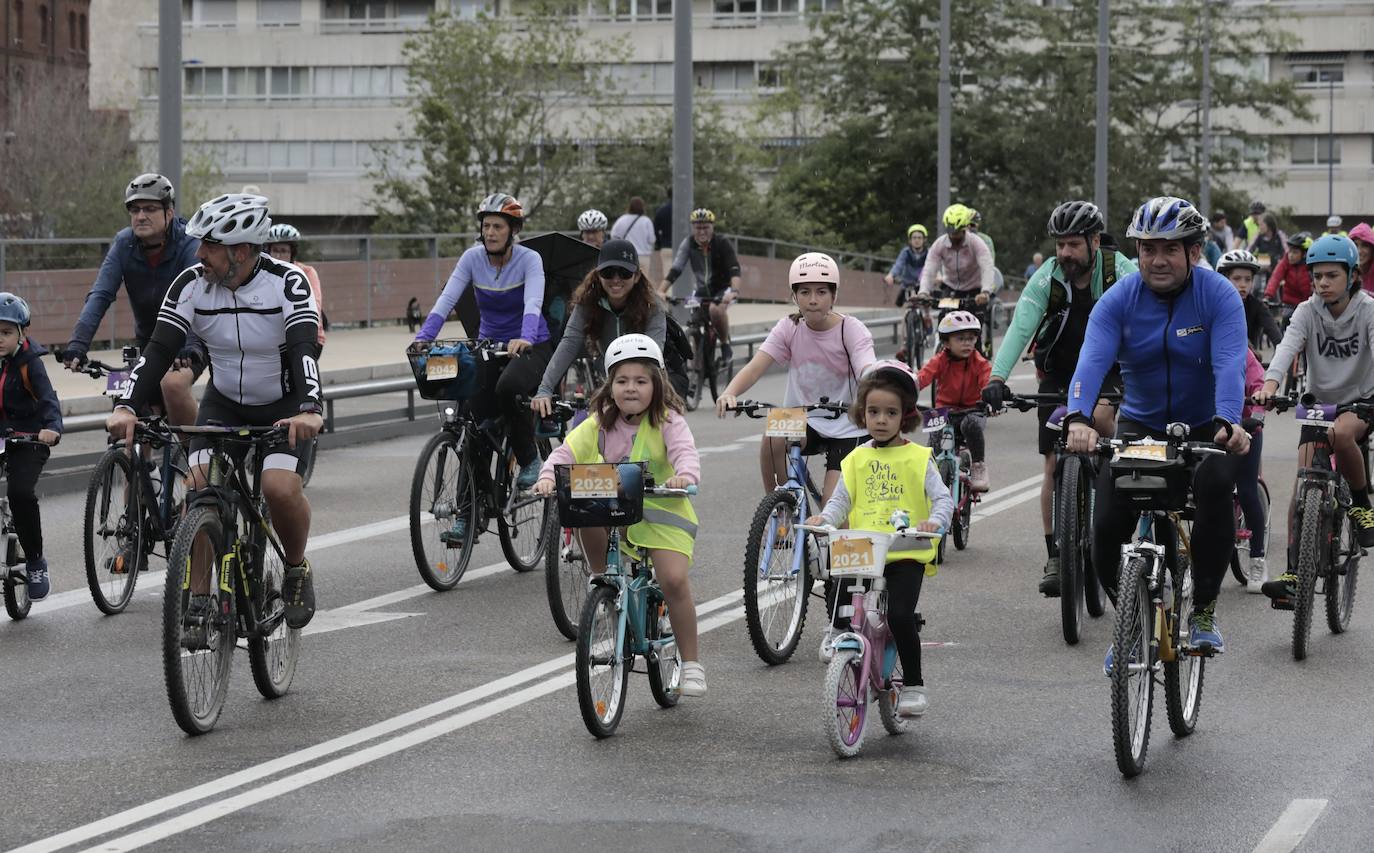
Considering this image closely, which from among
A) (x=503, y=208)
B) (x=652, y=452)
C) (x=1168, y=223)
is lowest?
(x=652, y=452)

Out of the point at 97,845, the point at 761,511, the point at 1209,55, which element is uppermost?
the point at 1209,55

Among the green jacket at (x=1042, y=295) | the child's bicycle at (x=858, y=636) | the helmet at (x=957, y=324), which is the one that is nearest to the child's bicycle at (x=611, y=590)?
the child's bicycle at (x=858, y=636)

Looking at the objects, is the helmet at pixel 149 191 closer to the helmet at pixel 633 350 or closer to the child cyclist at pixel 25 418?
the child cyclist at pixel 25 418

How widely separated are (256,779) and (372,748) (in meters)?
0.58

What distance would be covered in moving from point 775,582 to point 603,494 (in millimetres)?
1716

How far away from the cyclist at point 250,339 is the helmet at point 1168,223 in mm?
3060

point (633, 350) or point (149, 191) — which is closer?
point (633, 350)

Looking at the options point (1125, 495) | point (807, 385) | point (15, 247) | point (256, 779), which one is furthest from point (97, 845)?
point (15, 247)

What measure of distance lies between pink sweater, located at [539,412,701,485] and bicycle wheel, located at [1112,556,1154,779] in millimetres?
1641

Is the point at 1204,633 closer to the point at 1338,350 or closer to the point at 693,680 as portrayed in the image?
the point at 693,680

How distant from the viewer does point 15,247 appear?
26.5 metres

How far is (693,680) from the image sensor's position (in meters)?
8.70

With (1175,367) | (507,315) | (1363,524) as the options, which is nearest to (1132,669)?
(1175,367)

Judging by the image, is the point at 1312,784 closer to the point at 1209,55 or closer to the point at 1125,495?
the point at 1125,495
